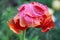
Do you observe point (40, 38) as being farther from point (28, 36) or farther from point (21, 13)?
point (21, 13)

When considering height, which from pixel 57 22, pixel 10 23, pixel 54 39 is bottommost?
pixel 57 22

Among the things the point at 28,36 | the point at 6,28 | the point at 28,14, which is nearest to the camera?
the point at 28,14

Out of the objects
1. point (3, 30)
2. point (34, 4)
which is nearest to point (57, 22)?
point (3, 30)

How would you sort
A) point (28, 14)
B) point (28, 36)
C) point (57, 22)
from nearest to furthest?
point (28, 14)
point (28, 36)
point (57, 22)

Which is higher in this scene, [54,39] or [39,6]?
[39,6]

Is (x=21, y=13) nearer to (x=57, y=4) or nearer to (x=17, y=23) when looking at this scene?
(x=17, y=23)

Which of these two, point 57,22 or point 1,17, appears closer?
point 1,17
